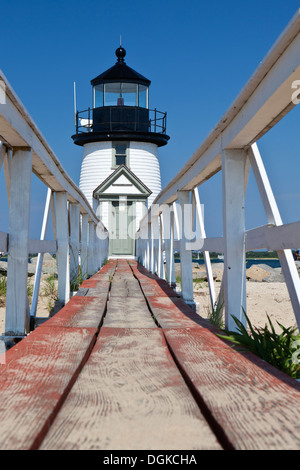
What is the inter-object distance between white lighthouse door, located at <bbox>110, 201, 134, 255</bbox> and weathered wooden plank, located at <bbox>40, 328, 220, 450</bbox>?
59.0 ft

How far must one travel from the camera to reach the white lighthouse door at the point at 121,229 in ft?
66.4

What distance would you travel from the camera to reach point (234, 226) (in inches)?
129

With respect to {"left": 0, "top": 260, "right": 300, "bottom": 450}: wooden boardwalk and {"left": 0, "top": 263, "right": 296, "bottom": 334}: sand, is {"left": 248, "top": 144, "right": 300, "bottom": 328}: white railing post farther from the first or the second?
{"left": 0, "top": 263, "right": 296, "bottom": 334}: sand

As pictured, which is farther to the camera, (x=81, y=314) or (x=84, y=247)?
(x=84, y=247)

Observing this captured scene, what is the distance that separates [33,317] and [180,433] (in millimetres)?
3161

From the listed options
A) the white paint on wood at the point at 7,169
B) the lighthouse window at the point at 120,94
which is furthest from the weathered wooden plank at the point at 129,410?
the lighthouse window at the point at 120,94

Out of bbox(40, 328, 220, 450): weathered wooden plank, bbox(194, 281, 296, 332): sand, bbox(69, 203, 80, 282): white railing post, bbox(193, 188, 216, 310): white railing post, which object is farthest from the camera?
bbox(194, 281, 296, 332): sand

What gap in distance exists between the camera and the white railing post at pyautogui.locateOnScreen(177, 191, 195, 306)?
5.50 m

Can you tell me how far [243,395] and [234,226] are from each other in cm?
175
